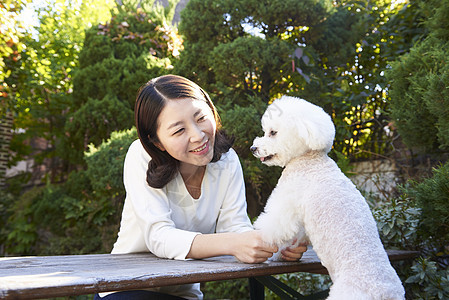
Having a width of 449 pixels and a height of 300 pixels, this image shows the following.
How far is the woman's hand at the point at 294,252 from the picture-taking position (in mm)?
1615

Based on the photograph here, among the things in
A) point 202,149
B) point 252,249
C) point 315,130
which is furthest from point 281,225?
point 202,149

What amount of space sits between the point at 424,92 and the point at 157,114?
1.74 metres

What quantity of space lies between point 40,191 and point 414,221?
6167 millimetres

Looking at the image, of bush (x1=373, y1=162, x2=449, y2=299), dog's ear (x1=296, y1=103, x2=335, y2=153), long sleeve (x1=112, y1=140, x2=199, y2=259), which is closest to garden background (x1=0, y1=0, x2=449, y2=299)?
bush (x1=373, y1=162, x2=449, y2=299)

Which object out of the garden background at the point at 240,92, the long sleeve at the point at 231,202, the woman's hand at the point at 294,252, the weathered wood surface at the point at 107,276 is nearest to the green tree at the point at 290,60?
the garden background at the point at 240,92

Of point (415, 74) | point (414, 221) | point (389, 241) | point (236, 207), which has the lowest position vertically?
point (389, 241)

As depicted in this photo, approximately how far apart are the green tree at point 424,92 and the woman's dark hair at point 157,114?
4.77 ft

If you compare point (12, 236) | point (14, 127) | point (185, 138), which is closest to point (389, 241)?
point (185, 138)

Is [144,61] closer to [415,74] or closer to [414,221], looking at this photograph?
[415,74]

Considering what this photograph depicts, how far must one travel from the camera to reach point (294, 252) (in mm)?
1622

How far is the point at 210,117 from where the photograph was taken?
205cm

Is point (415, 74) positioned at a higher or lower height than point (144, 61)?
lower

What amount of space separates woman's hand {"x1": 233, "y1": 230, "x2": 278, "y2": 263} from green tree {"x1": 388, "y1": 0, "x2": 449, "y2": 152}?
1.57 m

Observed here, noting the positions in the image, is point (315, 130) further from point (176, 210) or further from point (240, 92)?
point (240, 92)
